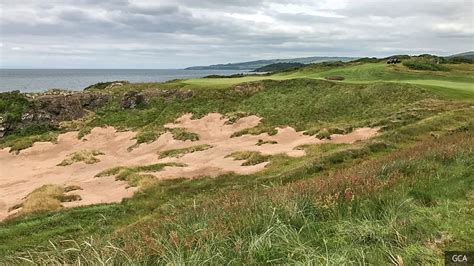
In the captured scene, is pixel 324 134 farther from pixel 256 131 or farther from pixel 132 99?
pixel 132 99

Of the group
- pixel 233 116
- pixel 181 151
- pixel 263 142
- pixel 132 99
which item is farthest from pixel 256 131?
pixel 132 99

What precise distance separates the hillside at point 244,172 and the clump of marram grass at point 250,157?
17 centimetres

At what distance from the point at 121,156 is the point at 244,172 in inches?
543

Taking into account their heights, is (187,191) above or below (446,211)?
below

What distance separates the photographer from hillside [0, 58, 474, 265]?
24.4 ft

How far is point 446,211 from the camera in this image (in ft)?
28.0

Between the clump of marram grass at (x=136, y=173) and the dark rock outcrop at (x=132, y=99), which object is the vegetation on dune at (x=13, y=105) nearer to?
the dark rock outcrop at (x=132, y=99)

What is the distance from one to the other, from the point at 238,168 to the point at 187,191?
4.41 meters

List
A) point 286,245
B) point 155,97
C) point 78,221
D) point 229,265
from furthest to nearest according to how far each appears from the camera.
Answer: point 155,97 < point 78,221 < point 286,245 < point 229,265

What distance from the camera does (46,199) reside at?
20.6m

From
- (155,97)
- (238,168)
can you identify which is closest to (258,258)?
(238,168)

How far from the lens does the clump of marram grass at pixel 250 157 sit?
25.4 m

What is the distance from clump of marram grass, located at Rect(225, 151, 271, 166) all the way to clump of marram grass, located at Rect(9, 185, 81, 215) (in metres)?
9.20

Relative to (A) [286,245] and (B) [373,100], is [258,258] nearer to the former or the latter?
(A) [286,245]
